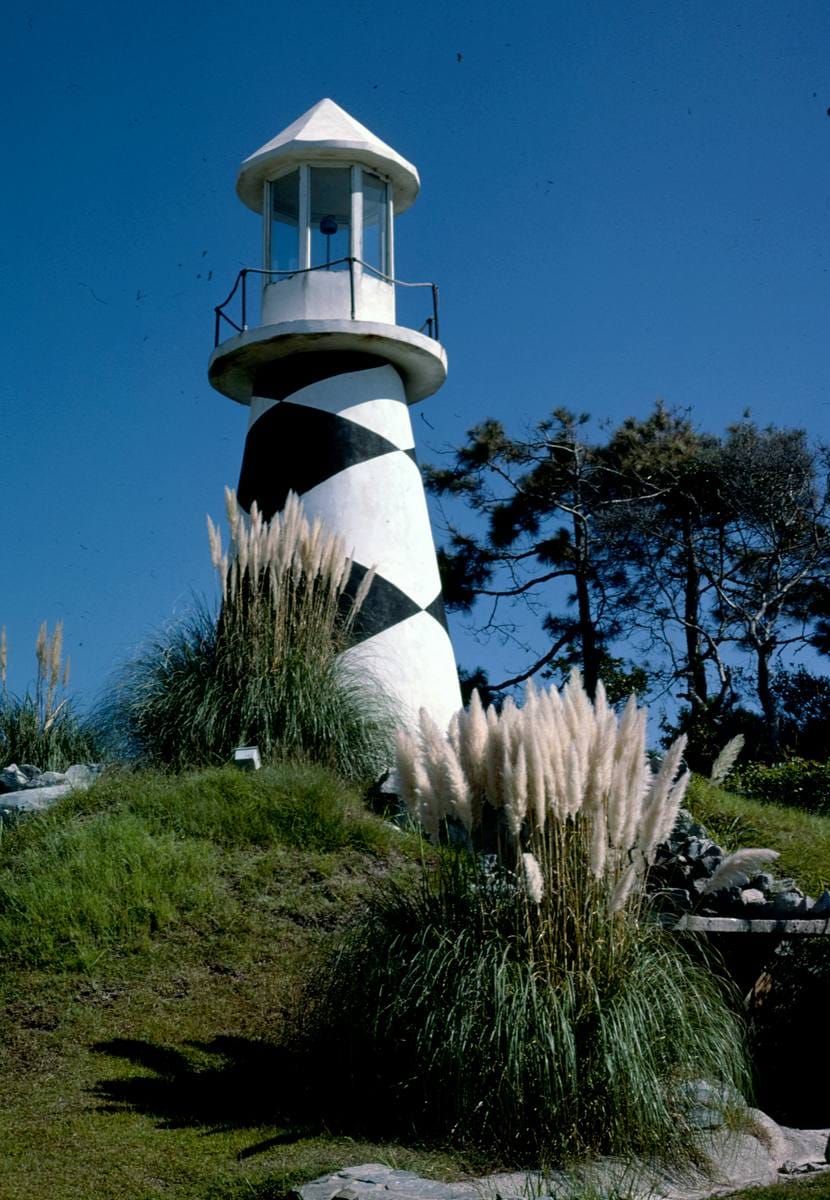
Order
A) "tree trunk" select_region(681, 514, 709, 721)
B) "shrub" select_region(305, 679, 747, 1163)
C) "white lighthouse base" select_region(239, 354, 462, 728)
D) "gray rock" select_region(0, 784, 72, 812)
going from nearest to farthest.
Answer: "shrub" select_region(305, 679, 747, 1163) < "gray rock" select_region(0, 784, 72, 812) < "white lighthouse base" select_region(239, 354, 462, 728) < "tree trunk" select_region(681, 514, 709, 721)

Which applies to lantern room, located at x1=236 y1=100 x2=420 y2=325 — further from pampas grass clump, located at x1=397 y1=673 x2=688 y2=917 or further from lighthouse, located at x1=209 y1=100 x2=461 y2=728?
pampas grass clump, located at x1=397 y1=673 x2=688 y2=917

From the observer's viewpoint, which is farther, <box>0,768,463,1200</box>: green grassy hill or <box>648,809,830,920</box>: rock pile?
<box>648,809,830,920</box>: rock pile

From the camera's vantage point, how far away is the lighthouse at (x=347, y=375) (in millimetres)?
10375

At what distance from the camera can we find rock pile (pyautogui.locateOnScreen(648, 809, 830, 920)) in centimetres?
629

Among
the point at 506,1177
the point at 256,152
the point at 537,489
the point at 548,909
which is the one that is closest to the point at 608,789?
the point at 548,909

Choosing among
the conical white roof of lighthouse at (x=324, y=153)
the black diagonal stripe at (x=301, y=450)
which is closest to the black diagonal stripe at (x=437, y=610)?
the black diagonal stripe at (x=301, y=450)

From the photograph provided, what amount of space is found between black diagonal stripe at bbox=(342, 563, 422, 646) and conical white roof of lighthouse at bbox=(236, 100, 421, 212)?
323cm

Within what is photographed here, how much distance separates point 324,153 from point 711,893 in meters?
6.80

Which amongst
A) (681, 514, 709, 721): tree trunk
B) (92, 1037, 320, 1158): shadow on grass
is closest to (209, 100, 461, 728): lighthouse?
(92, 1037, 320, 1158): shadow on grass

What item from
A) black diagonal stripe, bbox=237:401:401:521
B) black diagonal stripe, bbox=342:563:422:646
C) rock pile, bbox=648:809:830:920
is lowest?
rock pile, bbox=648:809:830:920

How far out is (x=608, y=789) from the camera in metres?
5.08

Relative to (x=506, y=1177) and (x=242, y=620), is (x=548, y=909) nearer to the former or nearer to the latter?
(x=506, y=1177)

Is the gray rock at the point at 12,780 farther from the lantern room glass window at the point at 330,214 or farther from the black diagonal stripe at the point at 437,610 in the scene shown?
the lantern room glass window at the point at 330,214

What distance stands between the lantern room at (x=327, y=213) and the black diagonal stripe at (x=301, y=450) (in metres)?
0.79
